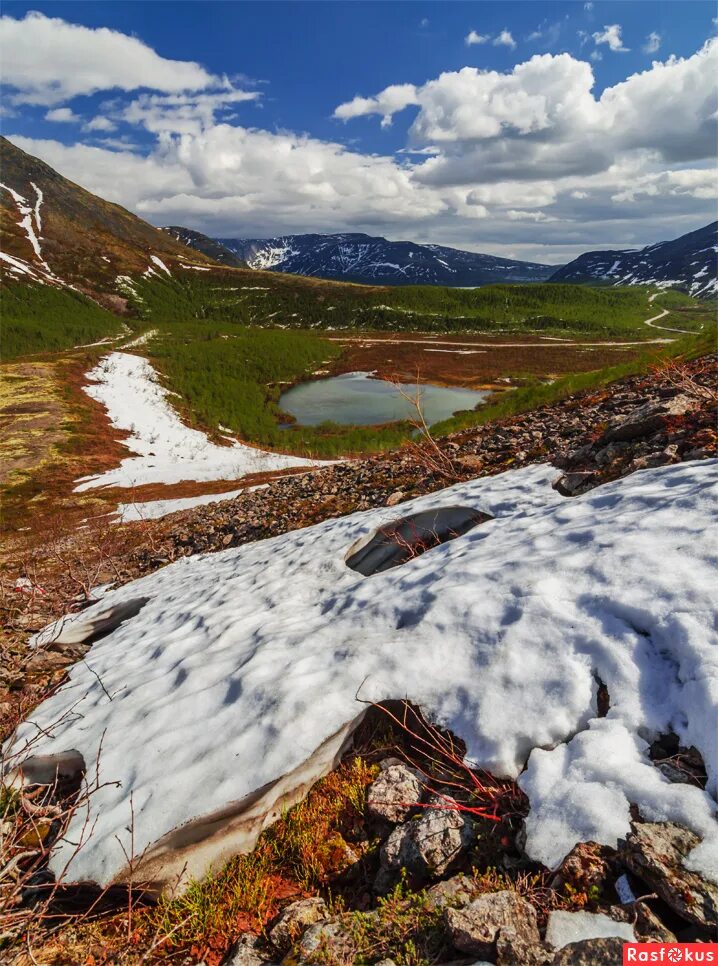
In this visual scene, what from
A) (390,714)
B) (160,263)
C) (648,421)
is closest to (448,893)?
(390,714)

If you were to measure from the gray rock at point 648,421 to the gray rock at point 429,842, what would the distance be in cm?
698

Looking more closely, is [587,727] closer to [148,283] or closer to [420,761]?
[420,761]

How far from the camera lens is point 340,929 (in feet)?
9.30

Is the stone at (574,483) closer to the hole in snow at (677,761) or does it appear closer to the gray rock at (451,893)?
the hole in snow at (677,761)

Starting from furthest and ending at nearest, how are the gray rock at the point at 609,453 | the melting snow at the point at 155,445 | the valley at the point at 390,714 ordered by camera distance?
the melting snow at the point at 155,445, the gray rock at the point at 609,453, the valley at the point at 390,714

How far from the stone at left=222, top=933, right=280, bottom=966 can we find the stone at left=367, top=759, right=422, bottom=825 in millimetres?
1025

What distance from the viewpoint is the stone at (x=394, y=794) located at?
347 centimetres

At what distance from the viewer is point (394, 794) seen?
356cm

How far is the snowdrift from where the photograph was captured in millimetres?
3221

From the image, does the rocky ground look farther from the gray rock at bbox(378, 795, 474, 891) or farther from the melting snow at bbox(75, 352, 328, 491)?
the melting snow at bbox(75, 352, 328, 491)

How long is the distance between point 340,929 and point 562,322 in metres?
191

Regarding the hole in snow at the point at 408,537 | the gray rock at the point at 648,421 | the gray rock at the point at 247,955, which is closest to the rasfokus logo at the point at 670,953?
the gray rock at the point at 247,955

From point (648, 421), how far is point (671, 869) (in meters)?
7.18

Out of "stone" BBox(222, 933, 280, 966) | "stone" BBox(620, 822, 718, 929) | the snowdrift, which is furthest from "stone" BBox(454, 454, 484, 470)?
"stone" BBox(222, 933, 280, 966)
